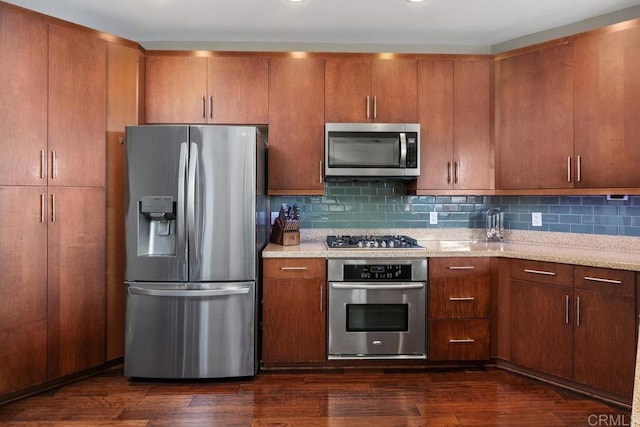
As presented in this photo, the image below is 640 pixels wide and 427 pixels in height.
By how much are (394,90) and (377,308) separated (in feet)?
5.49

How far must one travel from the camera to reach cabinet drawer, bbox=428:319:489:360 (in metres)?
2.93

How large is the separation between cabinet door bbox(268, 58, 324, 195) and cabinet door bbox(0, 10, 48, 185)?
149 cm

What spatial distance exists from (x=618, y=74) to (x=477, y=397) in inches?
87.7

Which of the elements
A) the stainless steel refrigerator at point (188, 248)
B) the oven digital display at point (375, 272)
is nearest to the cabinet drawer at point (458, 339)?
the oven digital display at point (375, 272)

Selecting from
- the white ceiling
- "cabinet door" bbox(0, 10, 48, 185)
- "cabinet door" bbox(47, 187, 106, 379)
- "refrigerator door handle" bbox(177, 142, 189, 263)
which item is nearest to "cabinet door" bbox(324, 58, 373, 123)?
the white ceiling

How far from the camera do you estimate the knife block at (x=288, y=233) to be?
10.3ft

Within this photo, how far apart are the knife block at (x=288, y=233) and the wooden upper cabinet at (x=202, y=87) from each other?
878 millimetres

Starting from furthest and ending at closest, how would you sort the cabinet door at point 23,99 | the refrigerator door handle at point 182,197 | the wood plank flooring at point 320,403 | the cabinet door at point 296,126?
the cabinet door at point 296,126 → the refrigerator door handle at point 182,197 → the cabinet door at point 23,99 → the wood plank flooring at point 320,403

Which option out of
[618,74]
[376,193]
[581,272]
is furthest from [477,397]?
[618,74]

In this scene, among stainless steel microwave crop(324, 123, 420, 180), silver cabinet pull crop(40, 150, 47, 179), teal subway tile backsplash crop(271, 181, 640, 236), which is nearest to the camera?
silver cabinet pull crop(40, 150, 47, 179)

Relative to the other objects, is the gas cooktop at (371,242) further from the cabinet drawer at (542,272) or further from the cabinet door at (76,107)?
the cabinet door at (76,107)

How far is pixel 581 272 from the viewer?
2543 millimetres

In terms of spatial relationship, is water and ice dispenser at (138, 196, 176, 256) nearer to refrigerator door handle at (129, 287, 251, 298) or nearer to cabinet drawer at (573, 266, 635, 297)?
refrigerator door handle at (129, 287, 251, 298)

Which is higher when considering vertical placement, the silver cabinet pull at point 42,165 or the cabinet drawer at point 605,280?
the silver cabinet pull at point 42,165
